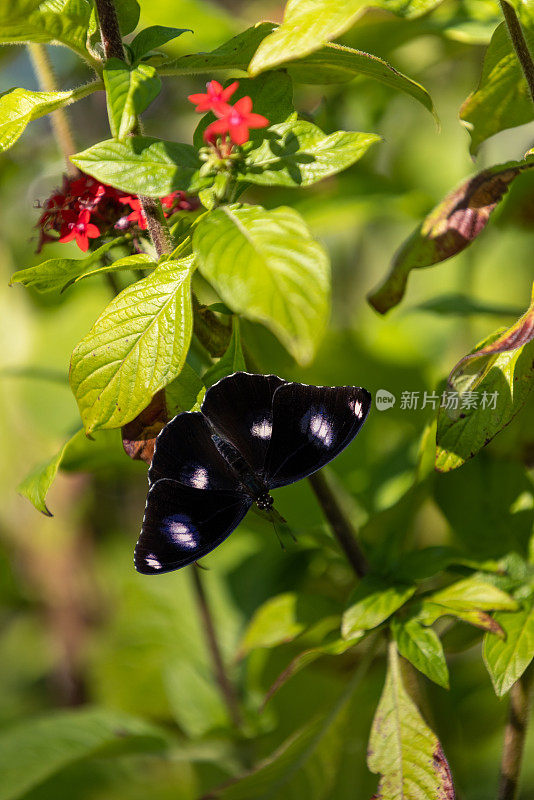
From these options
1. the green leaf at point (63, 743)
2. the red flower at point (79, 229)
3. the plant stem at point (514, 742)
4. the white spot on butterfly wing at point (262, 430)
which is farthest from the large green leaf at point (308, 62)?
the green leaf at point (63, 743)

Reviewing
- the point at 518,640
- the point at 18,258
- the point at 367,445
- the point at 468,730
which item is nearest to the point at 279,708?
the point at 468,730

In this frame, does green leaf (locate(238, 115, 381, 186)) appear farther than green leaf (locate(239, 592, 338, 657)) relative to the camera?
No

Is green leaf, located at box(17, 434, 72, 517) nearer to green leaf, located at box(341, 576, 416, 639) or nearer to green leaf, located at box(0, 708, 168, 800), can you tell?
green leaf, located at box(341, 576, 416, 639)

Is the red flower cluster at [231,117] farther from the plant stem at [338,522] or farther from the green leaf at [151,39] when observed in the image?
the plant stem at [338,522]

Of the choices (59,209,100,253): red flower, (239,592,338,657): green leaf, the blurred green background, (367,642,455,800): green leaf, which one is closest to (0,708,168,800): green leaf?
the blurred green background

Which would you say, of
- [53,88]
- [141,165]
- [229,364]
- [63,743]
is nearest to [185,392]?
[229,364]

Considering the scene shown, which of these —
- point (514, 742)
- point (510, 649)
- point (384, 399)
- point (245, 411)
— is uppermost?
point (245, 411)

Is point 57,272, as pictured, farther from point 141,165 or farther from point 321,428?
point 321,428
